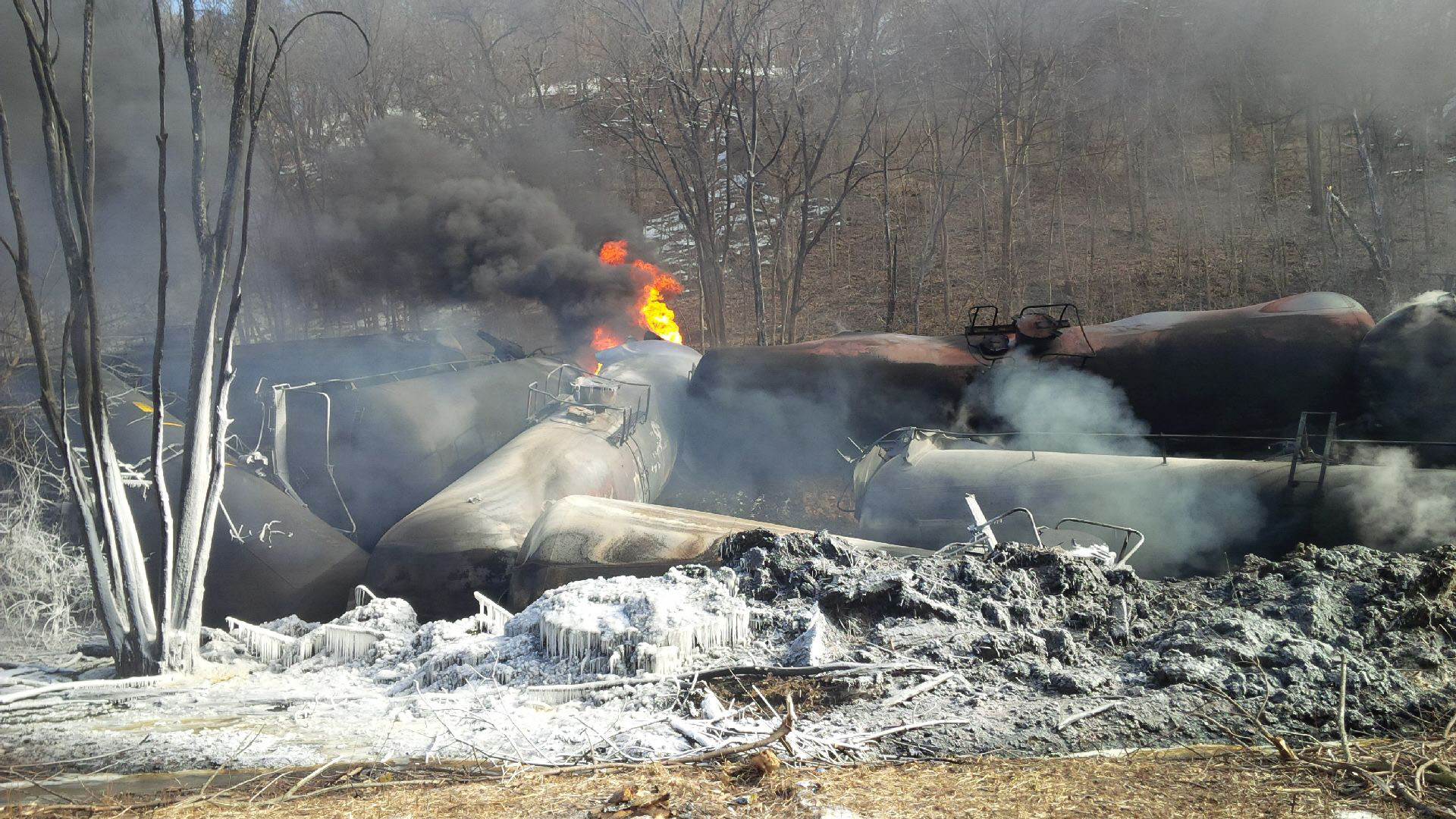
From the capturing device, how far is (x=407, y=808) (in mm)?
4195

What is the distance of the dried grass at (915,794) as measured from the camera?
3953mm

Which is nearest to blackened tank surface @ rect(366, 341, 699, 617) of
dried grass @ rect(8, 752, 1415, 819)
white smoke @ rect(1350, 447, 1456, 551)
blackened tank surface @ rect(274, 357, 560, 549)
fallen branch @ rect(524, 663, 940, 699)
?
blackened tank surface @ rect(274, 357, 560, 549)

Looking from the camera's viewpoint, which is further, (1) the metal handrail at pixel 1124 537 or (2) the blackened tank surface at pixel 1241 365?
(2) the blackened tank surface at pixel 1241 365

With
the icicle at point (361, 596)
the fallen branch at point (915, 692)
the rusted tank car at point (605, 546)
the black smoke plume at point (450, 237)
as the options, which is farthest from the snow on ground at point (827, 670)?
the black smoke plume at point (450, 237)

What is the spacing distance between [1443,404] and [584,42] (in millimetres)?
22961

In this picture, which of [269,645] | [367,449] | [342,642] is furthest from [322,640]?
[367,449]

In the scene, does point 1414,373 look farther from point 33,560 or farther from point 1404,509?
point 33,560

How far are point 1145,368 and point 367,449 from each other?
10711 millimetres

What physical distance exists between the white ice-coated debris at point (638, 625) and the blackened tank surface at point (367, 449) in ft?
21.6

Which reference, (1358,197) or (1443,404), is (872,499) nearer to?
(1443,404)

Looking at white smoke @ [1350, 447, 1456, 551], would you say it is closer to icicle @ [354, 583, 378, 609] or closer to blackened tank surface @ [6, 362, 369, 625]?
icicle @ [354, 583, 378, 609]

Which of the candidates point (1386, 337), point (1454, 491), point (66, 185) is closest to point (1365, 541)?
point (1454, 491)

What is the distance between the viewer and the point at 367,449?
12641mm

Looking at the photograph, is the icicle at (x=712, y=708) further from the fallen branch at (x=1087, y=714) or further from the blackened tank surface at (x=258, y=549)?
the blackened tank surface at (x=258, y=549)
